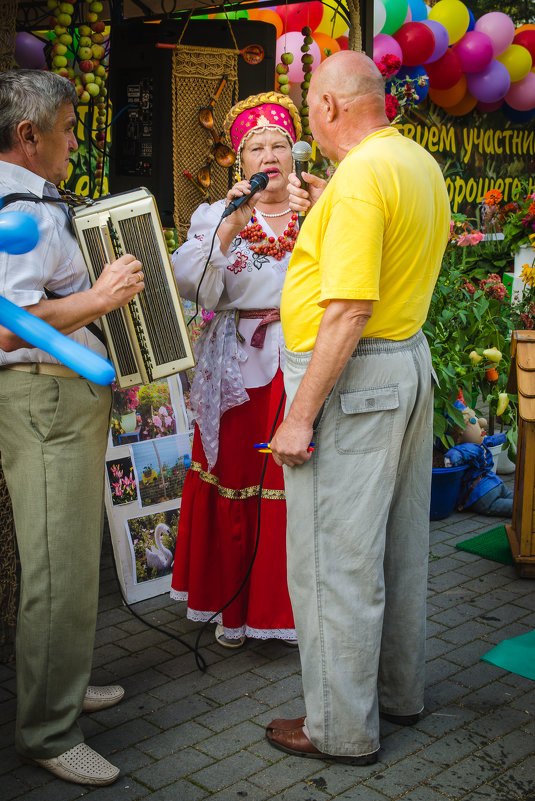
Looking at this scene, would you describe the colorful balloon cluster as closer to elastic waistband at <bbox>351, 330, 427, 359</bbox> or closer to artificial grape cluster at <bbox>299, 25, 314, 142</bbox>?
artificial grape cluster at <bbox>299, 25, 314, 142</bbox>

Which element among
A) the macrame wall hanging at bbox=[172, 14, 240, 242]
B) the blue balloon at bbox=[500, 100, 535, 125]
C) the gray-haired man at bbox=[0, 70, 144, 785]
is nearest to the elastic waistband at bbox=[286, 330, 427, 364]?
the gray-haired man at bbox=[0, 70, 144, 785]

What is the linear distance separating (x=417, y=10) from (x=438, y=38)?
0.31 m

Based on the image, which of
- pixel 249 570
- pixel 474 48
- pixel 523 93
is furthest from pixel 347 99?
pixel 523 93

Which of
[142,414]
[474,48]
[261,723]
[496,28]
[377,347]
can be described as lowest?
[261,723]

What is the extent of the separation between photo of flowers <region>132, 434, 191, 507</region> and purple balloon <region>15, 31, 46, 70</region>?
6.69ft

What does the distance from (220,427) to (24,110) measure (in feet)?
4.88

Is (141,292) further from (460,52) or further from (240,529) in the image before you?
(460,52)

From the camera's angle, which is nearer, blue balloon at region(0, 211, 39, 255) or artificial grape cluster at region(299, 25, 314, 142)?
blue balloon at region(0, 211, 39, 255)

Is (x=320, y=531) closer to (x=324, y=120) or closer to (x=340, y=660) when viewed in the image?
(x=340, y=660)

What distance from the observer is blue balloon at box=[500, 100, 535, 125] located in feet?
33.0

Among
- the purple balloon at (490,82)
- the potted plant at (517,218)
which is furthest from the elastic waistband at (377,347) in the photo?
the purple balloon at (490,82)

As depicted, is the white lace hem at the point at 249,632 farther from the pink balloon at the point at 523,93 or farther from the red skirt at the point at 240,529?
the pink balloon at the point at 523,93

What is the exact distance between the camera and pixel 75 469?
2527 millimetres

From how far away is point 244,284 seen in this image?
3301 millimetres
